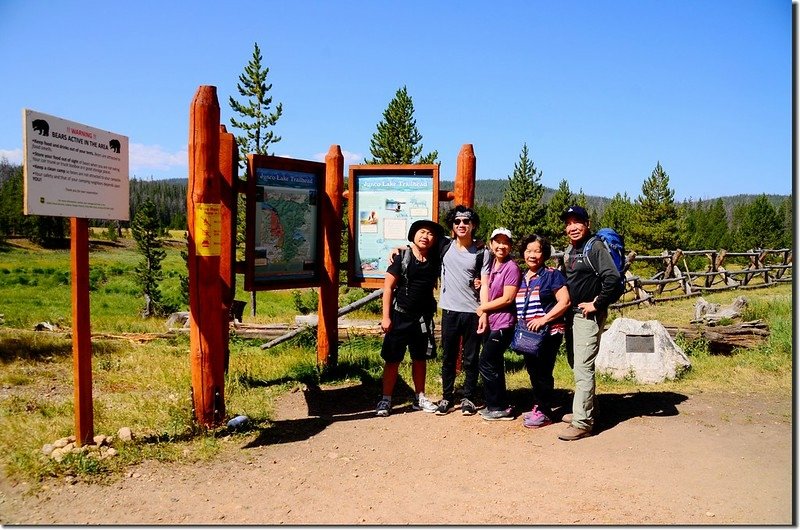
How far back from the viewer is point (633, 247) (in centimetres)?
4425

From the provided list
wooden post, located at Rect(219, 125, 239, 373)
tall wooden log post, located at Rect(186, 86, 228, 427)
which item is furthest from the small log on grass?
tall wooden log post, located at Rect(186, 86, 228, 427)

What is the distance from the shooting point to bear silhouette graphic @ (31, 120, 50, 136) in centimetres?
379

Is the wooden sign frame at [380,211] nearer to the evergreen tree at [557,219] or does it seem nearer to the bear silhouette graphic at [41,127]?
the bear silhouette graphic at [41,127]

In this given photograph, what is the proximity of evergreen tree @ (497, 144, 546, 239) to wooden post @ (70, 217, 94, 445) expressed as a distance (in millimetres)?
42142

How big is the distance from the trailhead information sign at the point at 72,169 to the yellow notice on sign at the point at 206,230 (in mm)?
559

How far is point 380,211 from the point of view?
269 inches

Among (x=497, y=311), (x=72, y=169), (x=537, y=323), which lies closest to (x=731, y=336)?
(x=537, y=323)

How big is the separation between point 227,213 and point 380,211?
7.02 feet

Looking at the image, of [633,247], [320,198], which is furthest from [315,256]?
[633,247]

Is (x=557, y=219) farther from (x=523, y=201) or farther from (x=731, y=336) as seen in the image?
(x=731, y=336)

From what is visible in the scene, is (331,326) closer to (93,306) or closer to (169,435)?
(169,435)

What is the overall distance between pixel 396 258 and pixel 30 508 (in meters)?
3.37

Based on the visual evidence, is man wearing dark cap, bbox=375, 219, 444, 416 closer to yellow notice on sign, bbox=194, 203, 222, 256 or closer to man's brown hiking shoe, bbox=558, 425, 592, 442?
man's brown hiking shoe, bbox=558, 425, 592, 442

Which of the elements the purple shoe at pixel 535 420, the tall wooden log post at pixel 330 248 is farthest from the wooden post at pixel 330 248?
the purple shoe at pixel 535 420
